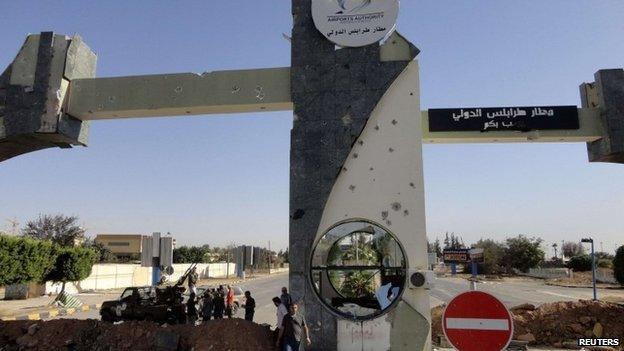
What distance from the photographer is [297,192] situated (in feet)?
29.8

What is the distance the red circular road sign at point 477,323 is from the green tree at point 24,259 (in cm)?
2267

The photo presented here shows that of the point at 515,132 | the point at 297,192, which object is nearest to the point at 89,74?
the point at 297,192

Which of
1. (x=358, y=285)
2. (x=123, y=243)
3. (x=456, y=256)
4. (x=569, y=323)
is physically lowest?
(x=569, y=323)

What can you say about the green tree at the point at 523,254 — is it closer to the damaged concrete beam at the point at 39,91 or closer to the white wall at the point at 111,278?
the white wall at the point at 111,278

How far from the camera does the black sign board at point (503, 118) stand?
37.1ft

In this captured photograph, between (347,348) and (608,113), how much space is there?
858cm

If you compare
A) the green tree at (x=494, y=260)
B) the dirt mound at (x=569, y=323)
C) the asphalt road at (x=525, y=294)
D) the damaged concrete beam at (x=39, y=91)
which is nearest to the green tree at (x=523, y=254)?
the green tree at (x=494, y=260)

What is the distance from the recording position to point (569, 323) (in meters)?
13.0

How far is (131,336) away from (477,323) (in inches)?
Answer: 281

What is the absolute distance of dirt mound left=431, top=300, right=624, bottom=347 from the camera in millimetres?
12648

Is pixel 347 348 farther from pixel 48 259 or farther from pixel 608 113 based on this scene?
pixel 48 259

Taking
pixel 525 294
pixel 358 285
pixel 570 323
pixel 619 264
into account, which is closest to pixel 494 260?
pixel 525 294

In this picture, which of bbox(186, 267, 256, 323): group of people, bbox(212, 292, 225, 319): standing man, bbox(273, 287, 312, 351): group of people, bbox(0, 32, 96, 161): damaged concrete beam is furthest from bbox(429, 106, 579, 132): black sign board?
bbox(212, 292, 225, 319): standing man

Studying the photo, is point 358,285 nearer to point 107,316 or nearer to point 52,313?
point 107,316
